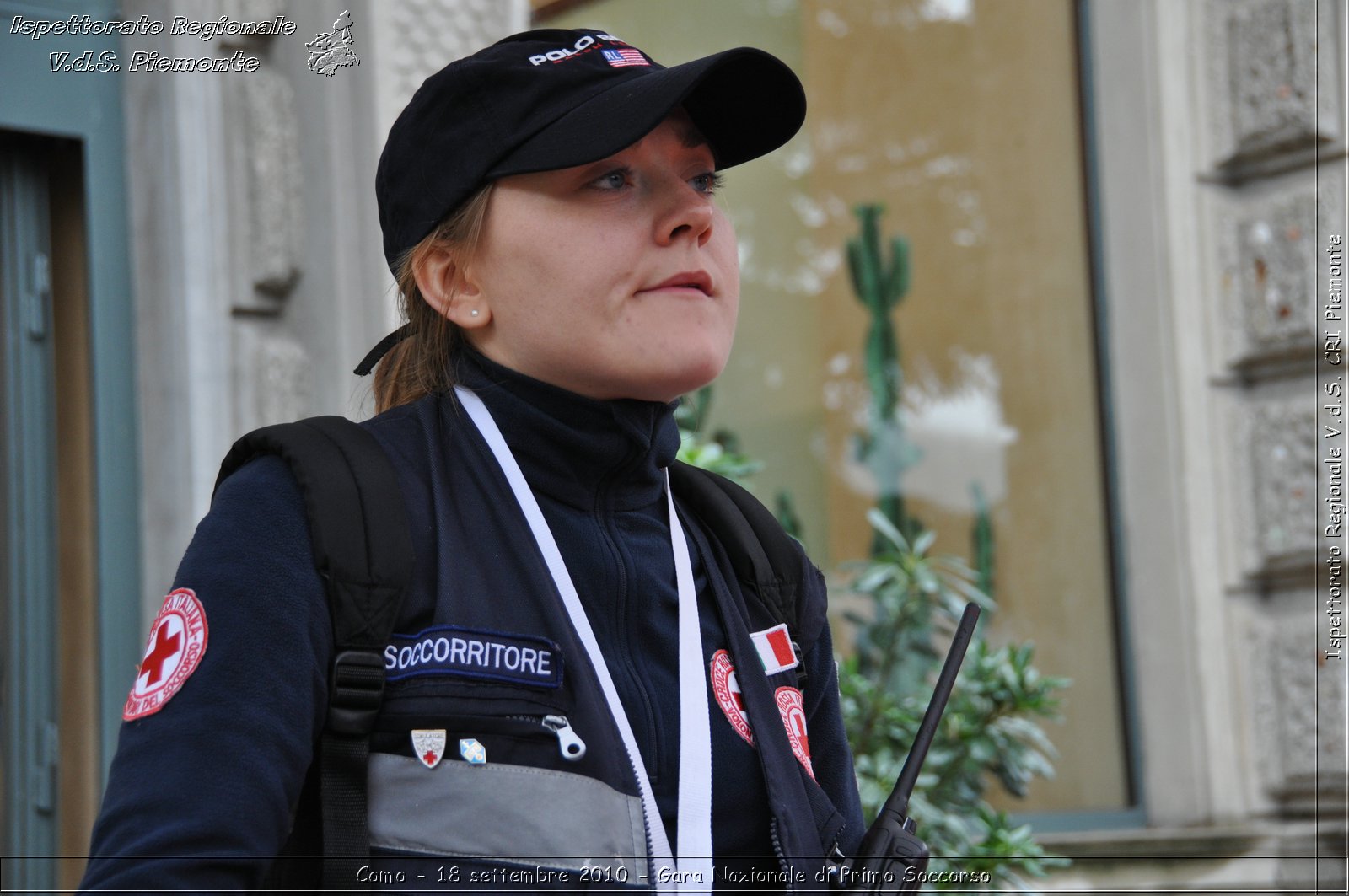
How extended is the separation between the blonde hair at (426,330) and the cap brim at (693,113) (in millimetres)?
82

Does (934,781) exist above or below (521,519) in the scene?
below

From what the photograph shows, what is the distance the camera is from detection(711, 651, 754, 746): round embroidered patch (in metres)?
1.69

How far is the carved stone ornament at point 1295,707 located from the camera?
4.64 metres

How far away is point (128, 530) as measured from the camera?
3.46 metres

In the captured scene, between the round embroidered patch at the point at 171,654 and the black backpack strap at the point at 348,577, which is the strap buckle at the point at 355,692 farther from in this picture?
the round embroidered patch at the point at 171,654

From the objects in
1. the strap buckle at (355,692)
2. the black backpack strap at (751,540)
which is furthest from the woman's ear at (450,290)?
the strap buckle at (355,692)

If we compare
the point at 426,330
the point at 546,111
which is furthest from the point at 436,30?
the point at 546,111

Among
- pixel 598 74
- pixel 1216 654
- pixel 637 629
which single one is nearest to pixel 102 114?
pixel 598 74

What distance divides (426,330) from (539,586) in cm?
48

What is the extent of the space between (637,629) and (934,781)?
7.74ft

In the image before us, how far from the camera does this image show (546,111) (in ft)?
5.65

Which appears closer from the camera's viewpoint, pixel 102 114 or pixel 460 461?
pixel 460 461

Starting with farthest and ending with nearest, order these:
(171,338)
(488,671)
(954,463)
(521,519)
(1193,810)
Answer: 1. (954,463)
2. (1193,810)
3. (171,338)
4. (521,519)
5. (488,671)

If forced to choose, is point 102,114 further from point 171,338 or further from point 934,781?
point 934,781
